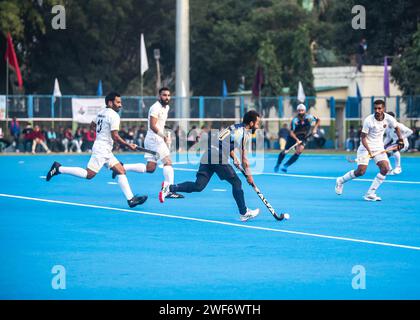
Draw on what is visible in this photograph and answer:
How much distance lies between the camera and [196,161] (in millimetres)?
40250

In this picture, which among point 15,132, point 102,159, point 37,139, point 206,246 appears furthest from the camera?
point 15,132

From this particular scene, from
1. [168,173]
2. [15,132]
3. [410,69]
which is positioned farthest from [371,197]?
[410,69]

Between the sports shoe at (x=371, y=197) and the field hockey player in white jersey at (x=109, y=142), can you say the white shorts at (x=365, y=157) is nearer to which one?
the sports shoe at (x=371, y=197)

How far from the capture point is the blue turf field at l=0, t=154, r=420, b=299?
981 cm

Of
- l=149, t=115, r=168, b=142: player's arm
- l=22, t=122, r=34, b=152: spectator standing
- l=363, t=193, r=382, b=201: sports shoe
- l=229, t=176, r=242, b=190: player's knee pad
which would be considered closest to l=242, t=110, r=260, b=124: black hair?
l=229, t=176, r=242, b=190: player's knee pad

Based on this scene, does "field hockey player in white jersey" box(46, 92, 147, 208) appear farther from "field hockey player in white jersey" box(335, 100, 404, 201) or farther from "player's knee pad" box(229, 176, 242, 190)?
"field hockey player in white jersey" box(335, 100, 404, 201)

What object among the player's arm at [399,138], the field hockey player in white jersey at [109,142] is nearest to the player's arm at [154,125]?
the field hockey player in white jersey at [109,142]

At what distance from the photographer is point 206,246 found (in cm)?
1291

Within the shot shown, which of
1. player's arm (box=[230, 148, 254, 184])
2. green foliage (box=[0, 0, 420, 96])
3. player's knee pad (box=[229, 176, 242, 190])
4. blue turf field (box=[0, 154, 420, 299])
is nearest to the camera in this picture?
blue turf field (box=[0, 154, 420, 299])

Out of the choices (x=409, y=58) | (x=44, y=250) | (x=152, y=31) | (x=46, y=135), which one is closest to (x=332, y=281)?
(x=44, y=250)

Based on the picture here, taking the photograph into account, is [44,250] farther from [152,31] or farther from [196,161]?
[152,31]

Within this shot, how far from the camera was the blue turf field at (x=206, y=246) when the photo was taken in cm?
981

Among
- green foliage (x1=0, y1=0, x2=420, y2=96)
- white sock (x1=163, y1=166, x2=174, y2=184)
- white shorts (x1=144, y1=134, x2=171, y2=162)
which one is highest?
green foliage (x1=0, y1=0, x2=420, y2=96)

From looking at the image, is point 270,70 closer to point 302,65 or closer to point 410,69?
point 302,65
